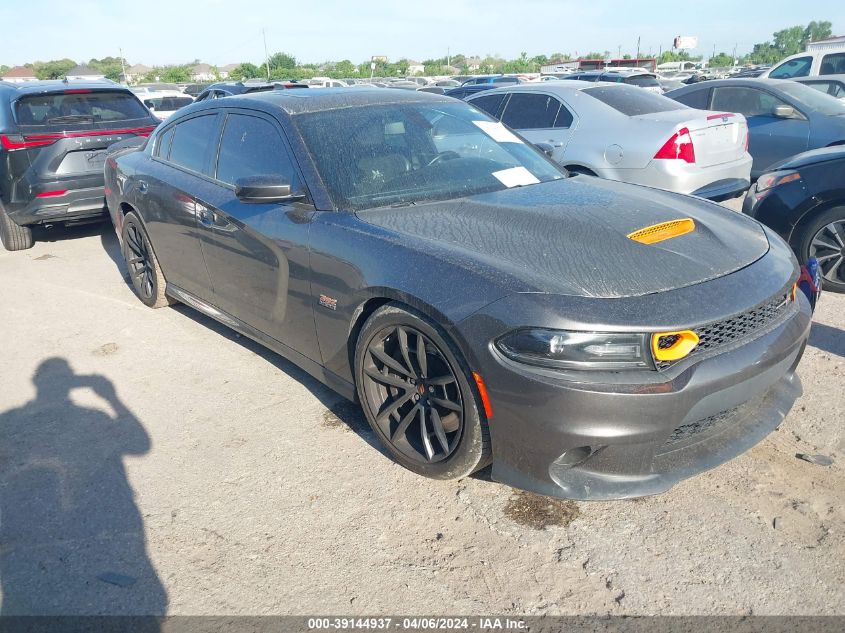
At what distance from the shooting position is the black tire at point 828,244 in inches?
185

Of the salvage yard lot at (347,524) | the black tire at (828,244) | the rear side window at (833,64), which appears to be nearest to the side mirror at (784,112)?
the black tire at (828,244)

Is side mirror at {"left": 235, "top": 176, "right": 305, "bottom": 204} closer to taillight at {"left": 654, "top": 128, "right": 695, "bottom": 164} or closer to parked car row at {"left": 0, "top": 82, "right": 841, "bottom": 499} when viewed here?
parked car row at {"left": 0, "top": 82, "right": 841, "bottom": 499}

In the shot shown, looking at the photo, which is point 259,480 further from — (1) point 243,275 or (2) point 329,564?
(1) point 243,275

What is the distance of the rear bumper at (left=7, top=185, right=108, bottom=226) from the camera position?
21.5 ft

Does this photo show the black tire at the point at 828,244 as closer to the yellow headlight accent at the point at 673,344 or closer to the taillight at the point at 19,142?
the yellow headlight accent at the point at 673,344

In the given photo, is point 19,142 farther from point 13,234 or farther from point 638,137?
point 638,137

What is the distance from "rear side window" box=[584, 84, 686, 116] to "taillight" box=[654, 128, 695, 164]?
2.12 feet

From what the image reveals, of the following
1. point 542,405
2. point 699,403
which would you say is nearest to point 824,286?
point 699,403

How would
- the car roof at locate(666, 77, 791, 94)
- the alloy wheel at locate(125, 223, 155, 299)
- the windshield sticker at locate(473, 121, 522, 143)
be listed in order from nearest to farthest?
1. the windshield sticker at locate(473, 121, 522, 143)
2. the alloy wheel at locate(125, 223, 155, 299)
3. the car roof at locate(666, 77, 791, 94)

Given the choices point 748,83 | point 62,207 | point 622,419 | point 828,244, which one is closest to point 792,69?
point 748,83

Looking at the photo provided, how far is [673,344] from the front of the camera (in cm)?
230

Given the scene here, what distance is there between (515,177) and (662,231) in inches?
39.6

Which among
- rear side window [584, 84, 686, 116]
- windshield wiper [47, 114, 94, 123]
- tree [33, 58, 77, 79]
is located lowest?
tree [33, 58, 77, 79]

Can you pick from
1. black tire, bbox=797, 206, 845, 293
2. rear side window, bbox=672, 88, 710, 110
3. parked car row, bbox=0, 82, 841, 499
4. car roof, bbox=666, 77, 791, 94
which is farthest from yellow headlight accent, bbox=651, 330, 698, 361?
rear side window, bbox=672, 88, 710, 110
